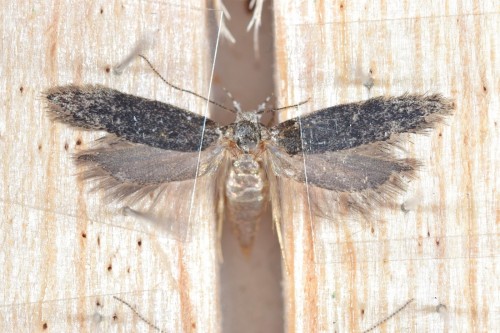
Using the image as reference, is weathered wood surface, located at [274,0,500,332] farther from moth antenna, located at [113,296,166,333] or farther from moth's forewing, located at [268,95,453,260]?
moth antenna, located at [113,296,166,333]

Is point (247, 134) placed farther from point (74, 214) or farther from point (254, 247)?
point (74, 214)

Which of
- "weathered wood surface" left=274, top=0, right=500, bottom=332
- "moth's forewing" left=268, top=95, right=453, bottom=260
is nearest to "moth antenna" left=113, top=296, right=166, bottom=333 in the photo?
Answer: "weathered wood surface" left=274, top=0, right=500, bottom=332

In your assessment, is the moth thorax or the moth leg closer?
the moth thorax

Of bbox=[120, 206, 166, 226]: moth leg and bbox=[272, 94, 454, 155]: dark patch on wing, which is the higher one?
bbox=[272, 94, 454, 155]: dark patch on wing

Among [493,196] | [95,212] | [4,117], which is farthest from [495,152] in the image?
[4,117]

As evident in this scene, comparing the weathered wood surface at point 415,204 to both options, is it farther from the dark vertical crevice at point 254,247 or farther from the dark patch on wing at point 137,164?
the dark patch on wing at point 137,164

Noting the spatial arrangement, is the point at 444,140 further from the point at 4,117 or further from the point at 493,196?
the point at 4,117

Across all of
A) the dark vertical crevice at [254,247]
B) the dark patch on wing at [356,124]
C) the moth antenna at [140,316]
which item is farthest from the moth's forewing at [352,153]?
the moth antenna at [140,316]
